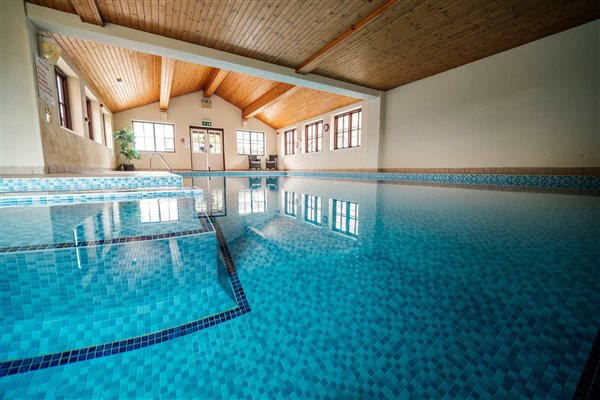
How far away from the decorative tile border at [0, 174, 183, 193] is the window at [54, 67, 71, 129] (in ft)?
7.87

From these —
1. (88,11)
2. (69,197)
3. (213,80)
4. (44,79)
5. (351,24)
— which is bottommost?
(69,197)

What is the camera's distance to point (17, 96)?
10.2ft

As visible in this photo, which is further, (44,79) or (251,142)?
(251,142)

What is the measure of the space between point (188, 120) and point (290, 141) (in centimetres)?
Answer: 464

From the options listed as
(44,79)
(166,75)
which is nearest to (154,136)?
(166,75)

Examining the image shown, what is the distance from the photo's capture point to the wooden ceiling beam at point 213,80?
25.4 feet

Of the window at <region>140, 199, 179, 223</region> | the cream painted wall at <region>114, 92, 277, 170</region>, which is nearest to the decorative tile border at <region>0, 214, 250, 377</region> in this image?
the window at <region>140, 199, 179, 223</region>

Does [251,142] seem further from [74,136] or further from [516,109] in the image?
[516,109]

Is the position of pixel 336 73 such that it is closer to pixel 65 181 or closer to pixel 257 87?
pixel 257 87

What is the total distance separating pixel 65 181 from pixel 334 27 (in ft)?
14.9

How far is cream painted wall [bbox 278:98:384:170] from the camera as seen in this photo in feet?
23.2

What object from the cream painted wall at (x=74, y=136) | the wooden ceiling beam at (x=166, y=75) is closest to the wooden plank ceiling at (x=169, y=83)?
the wooden ceiling beam at (x=166, y=75)

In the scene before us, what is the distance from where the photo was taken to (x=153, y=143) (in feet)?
32.3

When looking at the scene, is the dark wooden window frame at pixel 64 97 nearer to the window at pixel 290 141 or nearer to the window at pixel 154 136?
the window at pixel 154 136
